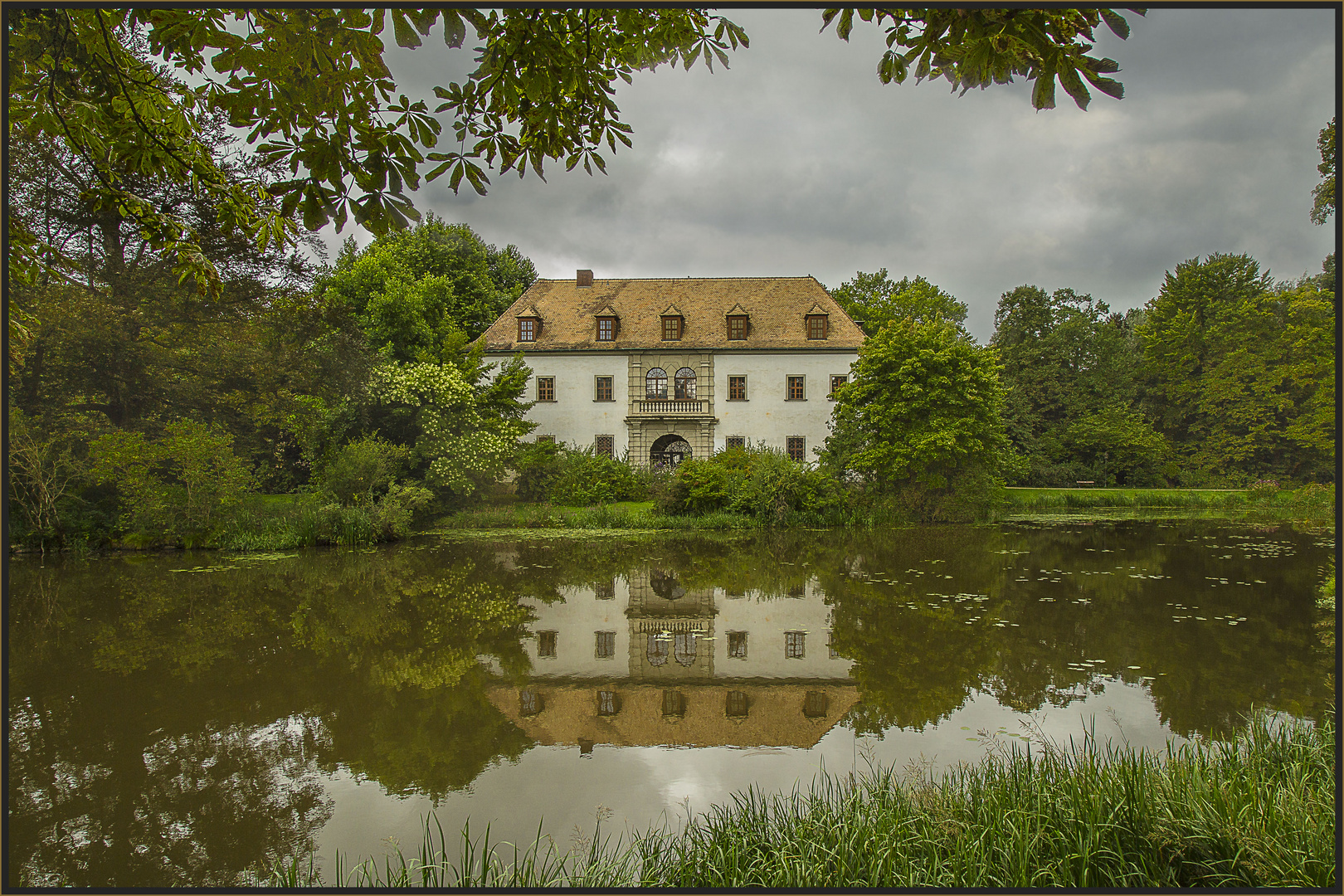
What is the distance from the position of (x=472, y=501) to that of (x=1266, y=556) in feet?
66.7

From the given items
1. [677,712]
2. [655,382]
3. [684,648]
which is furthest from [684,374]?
[677,712]

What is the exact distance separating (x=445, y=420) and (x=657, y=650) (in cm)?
1387

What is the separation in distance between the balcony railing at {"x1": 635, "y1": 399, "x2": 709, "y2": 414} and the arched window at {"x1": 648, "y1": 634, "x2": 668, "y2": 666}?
20.6m

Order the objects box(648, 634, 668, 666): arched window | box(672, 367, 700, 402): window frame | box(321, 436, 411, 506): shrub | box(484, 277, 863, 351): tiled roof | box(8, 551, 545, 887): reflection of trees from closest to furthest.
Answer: box(8, 551, 545, 887): reflection of trees < box(648, 634, 668, 666): arched window < box(321, 436, 411, 506): shrub < box(484, 277, 863, 351): tiled roof < box(672, 367, 700, 402): window frame

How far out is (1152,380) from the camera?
3603 centimetres

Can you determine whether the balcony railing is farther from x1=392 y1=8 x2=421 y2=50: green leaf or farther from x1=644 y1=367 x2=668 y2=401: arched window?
x1=392 y1=8 x2=421 y2=50: green leaf

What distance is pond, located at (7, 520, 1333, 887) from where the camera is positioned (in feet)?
13.3

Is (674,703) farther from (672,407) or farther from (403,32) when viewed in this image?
(672,407)

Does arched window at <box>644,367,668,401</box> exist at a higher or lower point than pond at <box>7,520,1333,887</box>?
higher

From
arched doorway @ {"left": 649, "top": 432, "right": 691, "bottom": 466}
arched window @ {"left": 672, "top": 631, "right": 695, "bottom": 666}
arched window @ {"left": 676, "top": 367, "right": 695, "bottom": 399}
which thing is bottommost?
arched window @ {"left": 672, "top": 631, "right": 695, "bottom": 666}

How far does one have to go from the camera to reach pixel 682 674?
6.89m

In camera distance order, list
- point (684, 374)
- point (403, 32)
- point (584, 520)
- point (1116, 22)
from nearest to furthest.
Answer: point (1116, 22), point (403, 32), point (584, 520), point (684, 374)

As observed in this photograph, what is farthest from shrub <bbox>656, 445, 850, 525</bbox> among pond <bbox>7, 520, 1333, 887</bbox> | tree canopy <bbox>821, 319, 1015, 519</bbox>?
pond <bbox>7, 520, 1333, 887</bbox>

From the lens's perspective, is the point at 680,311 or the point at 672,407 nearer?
the point at 672,407
